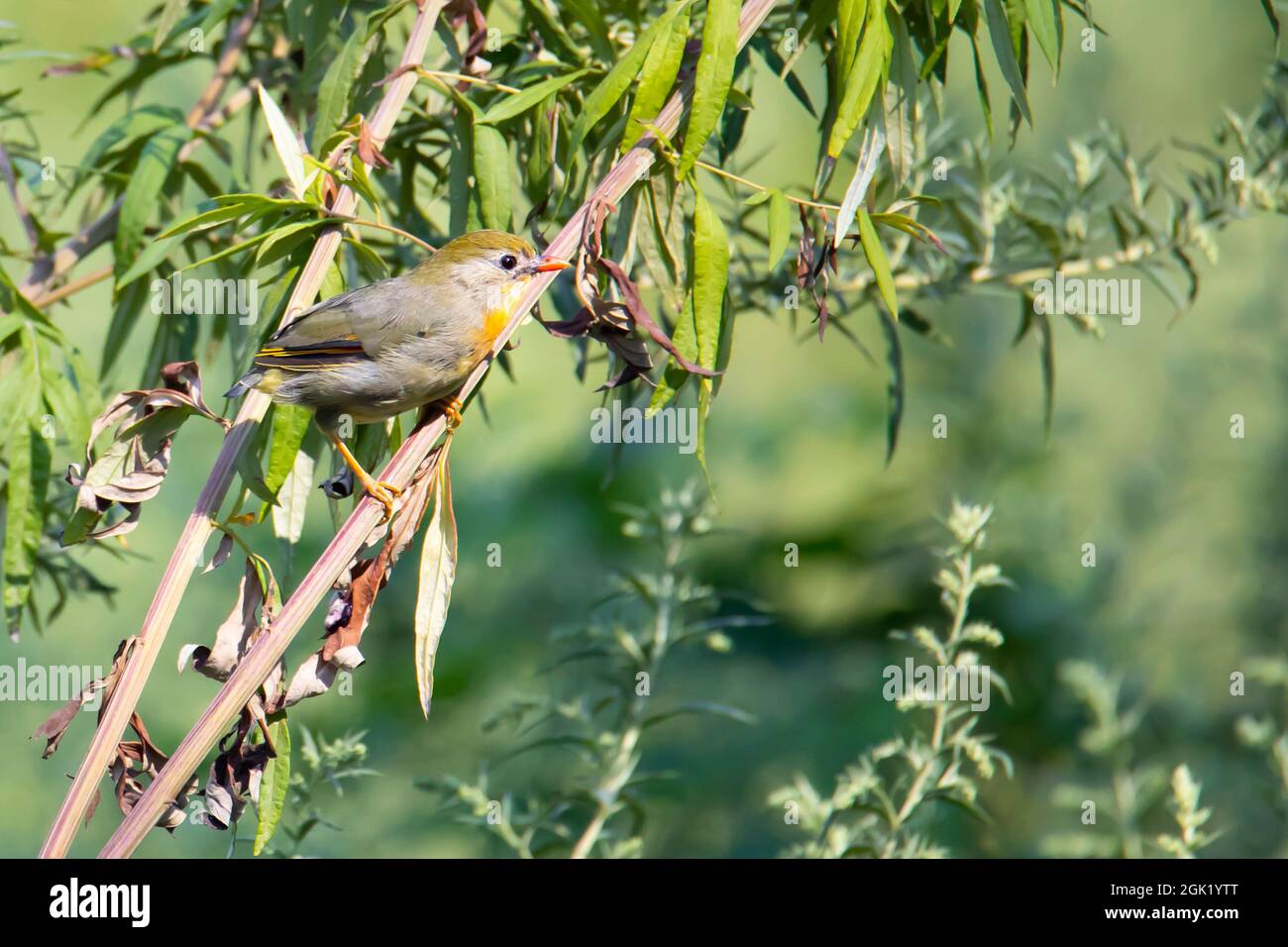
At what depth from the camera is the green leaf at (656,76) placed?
170 centimetres

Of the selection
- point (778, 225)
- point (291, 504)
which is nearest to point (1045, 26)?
point (778, 225)

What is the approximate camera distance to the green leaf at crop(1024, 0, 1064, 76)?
1.74 m

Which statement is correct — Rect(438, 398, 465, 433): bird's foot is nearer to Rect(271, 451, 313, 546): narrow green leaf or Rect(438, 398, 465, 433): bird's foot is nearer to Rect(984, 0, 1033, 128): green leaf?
Rect(271, 451, 313, 546): narrow green leaf

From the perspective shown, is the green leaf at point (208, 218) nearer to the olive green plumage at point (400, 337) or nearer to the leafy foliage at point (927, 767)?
the olive green plumage at point (400, 337)

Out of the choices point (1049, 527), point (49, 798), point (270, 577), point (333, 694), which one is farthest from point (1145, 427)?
point (49, 798)

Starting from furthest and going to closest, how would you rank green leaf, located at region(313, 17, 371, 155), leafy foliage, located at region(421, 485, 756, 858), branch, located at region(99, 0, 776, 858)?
leafy foliage, located at region(421, 485, 756, 858)
green leaf, located at region(313, 17, 371, 155)
branch, located at region(99, 0, 776, 858)

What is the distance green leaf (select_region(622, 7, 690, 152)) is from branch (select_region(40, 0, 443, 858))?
1.36ft

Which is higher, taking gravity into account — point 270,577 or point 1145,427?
point 1145,427

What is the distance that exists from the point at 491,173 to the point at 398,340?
31 centimetres

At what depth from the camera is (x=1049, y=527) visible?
4.38 metres

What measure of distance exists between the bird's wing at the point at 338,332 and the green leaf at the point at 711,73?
1.98ft

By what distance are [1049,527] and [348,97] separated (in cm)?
312

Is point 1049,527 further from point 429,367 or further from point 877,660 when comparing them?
point 429,367

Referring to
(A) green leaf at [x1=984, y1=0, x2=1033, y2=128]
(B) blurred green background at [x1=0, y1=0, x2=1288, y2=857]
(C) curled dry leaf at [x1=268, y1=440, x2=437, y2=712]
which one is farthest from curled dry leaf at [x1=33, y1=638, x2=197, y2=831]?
(B) blurred green background at [x1=0, y1=0, x2=1288, y2=857]
